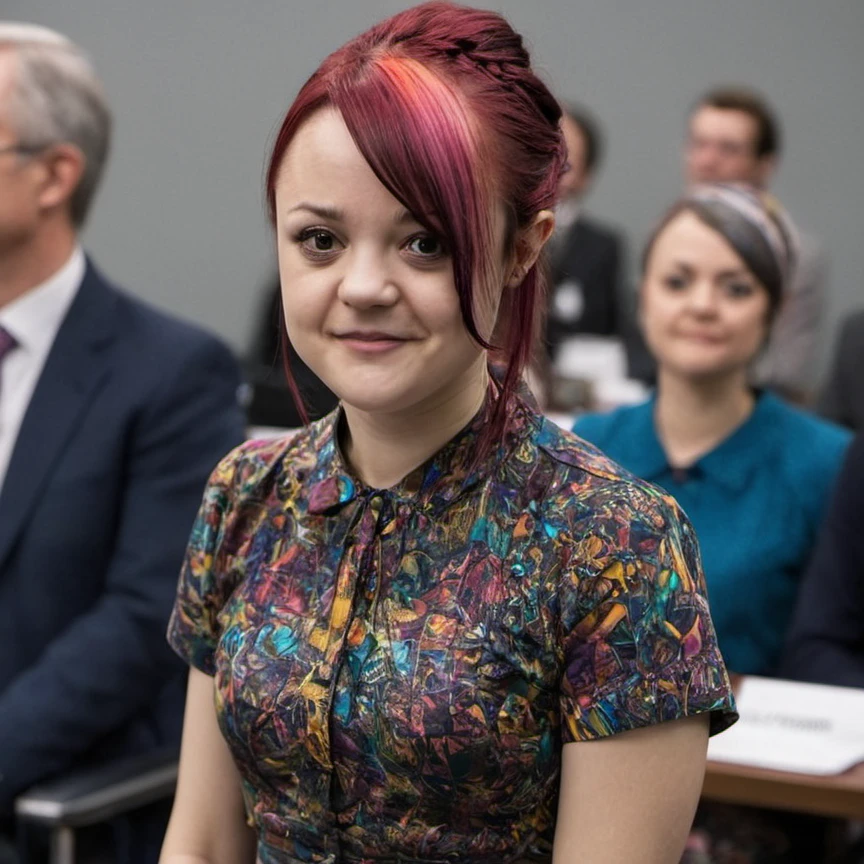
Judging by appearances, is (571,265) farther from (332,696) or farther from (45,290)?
(332,696)

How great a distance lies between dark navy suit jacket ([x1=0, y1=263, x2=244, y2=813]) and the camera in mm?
1965

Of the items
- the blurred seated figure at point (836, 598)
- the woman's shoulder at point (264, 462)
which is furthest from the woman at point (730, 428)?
the woman's shoulder at point (264, 462)

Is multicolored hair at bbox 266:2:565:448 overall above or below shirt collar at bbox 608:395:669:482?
above

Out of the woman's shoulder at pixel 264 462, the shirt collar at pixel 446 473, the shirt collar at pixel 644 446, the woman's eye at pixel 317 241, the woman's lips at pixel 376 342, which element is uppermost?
the woman's eye at pixel 317 241

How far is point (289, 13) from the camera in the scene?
6.45 m

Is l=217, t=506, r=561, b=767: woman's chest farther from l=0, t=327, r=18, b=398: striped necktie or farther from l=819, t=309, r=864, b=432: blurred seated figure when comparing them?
l=819, t=309, r=864, b=432: blurred seated figure

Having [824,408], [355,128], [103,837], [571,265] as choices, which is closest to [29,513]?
[103,837]

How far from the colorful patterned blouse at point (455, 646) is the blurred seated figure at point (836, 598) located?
3.35ft

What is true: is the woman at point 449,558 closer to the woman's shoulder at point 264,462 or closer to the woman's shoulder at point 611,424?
the woman's shoulder at point 264,462

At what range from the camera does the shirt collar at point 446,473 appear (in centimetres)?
116

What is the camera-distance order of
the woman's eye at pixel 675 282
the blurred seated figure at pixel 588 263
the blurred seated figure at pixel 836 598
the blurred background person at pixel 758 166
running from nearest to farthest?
the blurred seated figure at pixel 836 598 → the woman's eye at pixel 675 282 → the blurred background person at pixel 758 166 → the blurred seated figure at pixel 588 263

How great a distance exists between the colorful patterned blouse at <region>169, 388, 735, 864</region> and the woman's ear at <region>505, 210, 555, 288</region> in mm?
110

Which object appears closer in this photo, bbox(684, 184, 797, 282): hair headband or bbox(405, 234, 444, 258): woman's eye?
bbox(405, 234, 444, 258): woman's eye

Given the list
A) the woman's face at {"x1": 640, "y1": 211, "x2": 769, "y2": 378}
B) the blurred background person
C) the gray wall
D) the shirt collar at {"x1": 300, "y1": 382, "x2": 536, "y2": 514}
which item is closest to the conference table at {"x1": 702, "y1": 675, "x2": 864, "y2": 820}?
the shirt collar at {"x1": 300, "y1": 382, "x2": 536, "y2": 514}
